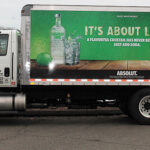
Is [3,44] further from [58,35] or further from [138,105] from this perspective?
[138,105]

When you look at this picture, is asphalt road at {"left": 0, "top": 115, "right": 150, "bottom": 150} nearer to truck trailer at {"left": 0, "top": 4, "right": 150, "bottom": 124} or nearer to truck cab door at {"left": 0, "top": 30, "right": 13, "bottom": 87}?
truck trailer at {"left": 0, "top": 4, "right": 150, "bottom": 124}

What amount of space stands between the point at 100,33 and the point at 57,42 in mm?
1195

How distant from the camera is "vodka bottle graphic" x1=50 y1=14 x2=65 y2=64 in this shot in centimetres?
874

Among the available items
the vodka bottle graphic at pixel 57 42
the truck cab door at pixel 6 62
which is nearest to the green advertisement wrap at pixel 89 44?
the vodka bottle graphic at pixel 57 42

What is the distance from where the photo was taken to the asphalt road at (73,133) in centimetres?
661

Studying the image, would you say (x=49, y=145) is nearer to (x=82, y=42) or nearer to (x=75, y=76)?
(x=75, y=76)

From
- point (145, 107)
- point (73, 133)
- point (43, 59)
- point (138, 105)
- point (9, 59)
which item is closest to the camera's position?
point (73, 133)

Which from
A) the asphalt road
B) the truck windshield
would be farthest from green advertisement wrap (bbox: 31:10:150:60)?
the asphalt road

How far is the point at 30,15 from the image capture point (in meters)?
8.73

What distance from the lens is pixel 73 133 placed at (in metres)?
7.91

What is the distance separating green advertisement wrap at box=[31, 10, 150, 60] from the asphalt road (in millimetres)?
1904

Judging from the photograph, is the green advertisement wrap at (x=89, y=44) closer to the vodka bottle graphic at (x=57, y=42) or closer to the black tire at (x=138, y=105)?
the vodka bottle graphic at (x=57, y=42)

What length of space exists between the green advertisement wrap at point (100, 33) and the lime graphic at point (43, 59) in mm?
91

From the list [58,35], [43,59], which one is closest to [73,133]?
[43,59]
